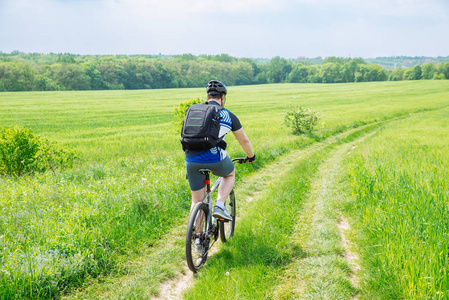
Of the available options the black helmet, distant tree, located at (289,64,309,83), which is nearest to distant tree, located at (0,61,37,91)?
the black helmet

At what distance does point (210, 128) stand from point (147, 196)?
2.87 meters

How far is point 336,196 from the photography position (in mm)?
7199

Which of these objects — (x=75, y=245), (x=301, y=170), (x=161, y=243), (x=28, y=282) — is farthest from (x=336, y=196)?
(x=28, y=282)

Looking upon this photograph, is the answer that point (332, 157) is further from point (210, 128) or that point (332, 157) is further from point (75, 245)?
point (75, 245)

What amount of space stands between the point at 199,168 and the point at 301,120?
42.0 feet

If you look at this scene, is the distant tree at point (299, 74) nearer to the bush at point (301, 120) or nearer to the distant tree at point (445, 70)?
the distant tree at point (445, 70)

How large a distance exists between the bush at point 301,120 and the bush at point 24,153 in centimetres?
1113

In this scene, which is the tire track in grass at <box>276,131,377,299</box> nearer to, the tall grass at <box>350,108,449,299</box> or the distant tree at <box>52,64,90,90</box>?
the tall grass at <box>350,108,449,299</box>

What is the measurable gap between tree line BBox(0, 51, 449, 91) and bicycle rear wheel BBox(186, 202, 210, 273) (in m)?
81.9

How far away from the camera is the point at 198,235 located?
4.18 m

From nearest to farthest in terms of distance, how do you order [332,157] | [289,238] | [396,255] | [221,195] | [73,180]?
1. [396,255]
2. [221,195]
3. [289,238]
4. [73,180]
5. [332,157]

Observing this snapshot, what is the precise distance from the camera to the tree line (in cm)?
7600

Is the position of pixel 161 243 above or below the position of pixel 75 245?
below

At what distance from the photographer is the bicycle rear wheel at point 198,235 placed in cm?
397
